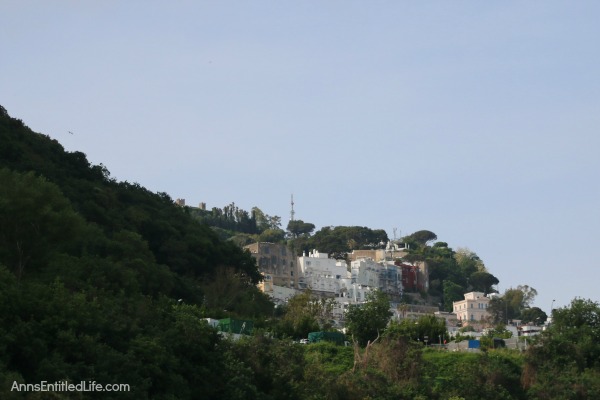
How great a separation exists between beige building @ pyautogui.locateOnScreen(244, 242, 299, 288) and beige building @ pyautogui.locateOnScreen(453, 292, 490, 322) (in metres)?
16.2

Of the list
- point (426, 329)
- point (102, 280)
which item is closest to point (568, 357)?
point (426, 329)

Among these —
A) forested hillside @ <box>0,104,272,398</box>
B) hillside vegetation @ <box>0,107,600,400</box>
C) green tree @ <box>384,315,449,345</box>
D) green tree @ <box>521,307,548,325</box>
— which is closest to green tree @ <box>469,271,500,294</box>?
green tree @ <box>521,307,548,325</box>

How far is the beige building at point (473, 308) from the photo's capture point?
360 feet

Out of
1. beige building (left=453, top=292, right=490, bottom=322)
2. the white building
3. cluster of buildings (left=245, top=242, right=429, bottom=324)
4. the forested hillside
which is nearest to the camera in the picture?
the forested hillside

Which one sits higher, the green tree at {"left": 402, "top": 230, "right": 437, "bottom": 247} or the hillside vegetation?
the green tree at {"left": 402, "top": 230, "right": 437, "bottom": 247}

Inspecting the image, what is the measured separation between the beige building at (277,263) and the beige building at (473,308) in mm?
16183

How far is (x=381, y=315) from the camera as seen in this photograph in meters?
50.9

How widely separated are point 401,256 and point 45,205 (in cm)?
9359

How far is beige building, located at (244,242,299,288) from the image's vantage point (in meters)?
101

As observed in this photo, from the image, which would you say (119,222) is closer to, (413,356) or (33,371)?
(413,356)

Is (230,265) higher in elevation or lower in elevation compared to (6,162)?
lower

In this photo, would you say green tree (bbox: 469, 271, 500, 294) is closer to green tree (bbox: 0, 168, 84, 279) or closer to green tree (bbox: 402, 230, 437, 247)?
green tree (bbox: 402, 230, 437, 247)

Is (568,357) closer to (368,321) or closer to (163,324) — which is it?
A: (368,321)

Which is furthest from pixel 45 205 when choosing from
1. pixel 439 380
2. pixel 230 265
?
pixel 230 265
